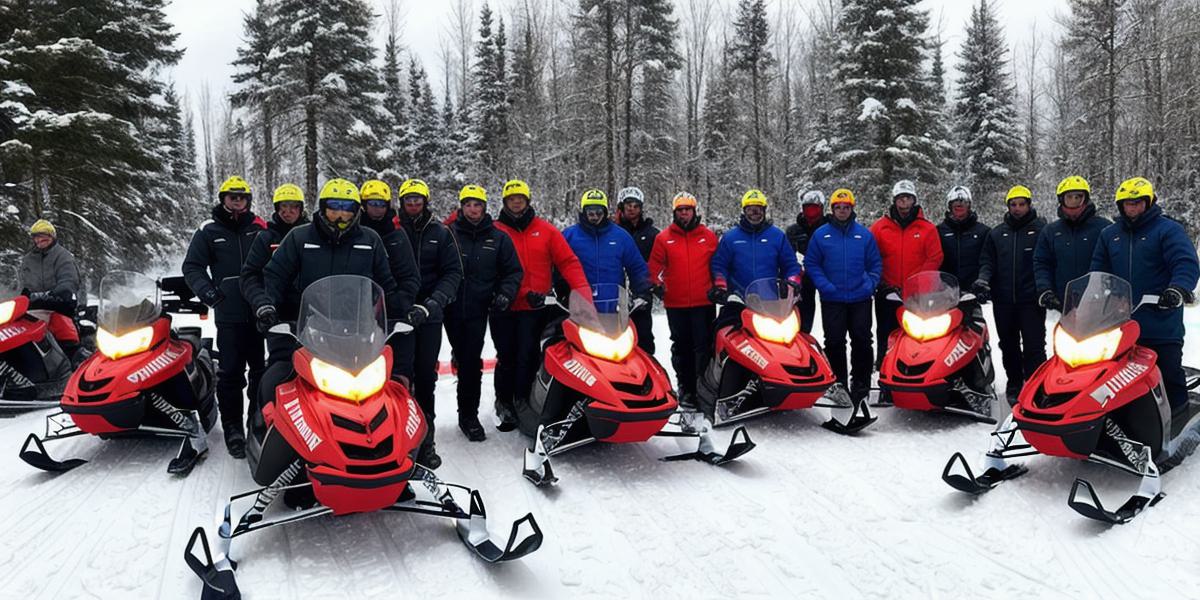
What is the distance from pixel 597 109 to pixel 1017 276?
15770mm

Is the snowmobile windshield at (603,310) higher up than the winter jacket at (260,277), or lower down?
lower down

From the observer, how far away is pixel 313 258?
4.29 metres

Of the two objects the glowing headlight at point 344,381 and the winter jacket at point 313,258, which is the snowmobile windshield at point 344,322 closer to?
the glowing headlight at point 344,381

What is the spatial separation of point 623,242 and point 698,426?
1.86 meters

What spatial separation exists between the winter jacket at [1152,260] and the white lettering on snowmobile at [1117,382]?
66cm

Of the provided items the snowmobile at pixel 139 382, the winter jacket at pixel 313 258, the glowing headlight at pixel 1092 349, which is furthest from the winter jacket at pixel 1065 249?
the snowmobile at pixel 139 382

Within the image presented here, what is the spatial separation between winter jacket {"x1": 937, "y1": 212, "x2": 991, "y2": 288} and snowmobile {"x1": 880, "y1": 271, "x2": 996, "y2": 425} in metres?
0.88

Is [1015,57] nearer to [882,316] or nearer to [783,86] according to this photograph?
[783,86]

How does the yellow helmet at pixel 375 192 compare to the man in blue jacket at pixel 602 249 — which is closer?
the yellow helmet at pixel 375 192

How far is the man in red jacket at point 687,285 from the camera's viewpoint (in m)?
6.42

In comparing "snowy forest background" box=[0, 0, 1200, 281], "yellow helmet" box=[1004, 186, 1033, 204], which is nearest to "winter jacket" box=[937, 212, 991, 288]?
"yellow helmet" box=[1004, 186, 1033, 204]

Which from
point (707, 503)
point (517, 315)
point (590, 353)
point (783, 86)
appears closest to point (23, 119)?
point (517, 315)

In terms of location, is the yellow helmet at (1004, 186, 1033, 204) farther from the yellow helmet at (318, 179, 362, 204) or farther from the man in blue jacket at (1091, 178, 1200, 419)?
the yellow helmet at (318, 179, 362, 204)

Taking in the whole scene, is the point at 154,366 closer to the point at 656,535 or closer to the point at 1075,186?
the point at 656,535
